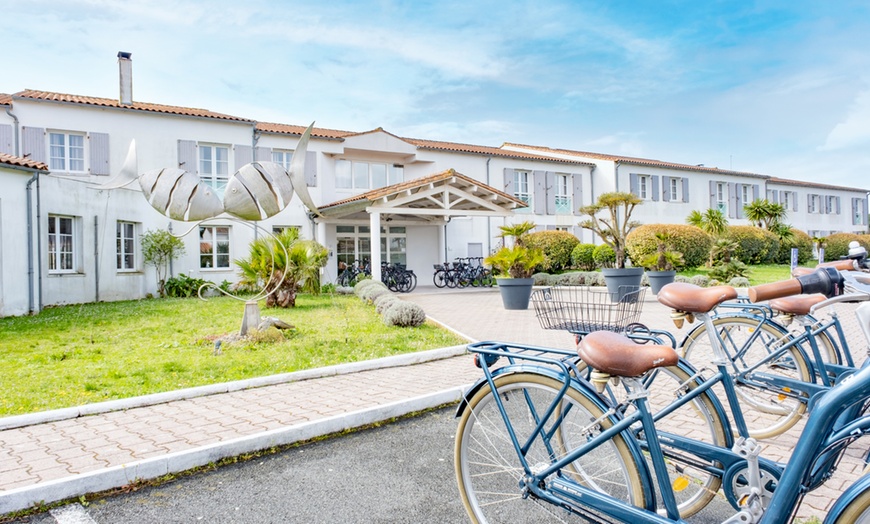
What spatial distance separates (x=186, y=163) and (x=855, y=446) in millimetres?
18245

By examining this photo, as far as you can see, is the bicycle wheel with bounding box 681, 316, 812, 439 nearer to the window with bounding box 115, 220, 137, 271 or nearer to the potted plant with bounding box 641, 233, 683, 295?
the potted plant with bounding box 641, 233, 683, 295

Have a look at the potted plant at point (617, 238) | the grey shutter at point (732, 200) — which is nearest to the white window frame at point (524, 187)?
the potted plant at point (617, 238)

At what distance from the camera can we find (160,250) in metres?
16.2

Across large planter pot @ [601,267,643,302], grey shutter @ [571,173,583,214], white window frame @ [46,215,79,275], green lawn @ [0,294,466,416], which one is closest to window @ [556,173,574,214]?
grey shutter @ [571,173,583,214]

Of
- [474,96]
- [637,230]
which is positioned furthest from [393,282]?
[637,230]

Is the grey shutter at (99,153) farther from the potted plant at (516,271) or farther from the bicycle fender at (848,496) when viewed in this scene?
the bicycle fender at (848,496)

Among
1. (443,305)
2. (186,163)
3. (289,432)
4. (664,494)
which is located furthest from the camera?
(186,163)

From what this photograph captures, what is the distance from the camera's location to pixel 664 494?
197cm

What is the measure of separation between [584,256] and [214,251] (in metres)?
14.7

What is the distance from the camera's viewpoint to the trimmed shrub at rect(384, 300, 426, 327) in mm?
8969

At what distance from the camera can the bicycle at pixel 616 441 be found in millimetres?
1717

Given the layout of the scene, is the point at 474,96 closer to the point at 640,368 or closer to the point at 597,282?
the point at 597,282

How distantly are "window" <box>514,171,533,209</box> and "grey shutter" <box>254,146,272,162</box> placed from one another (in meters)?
11.3

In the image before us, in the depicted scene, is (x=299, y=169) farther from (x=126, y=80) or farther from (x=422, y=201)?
(x=126, y=80)
